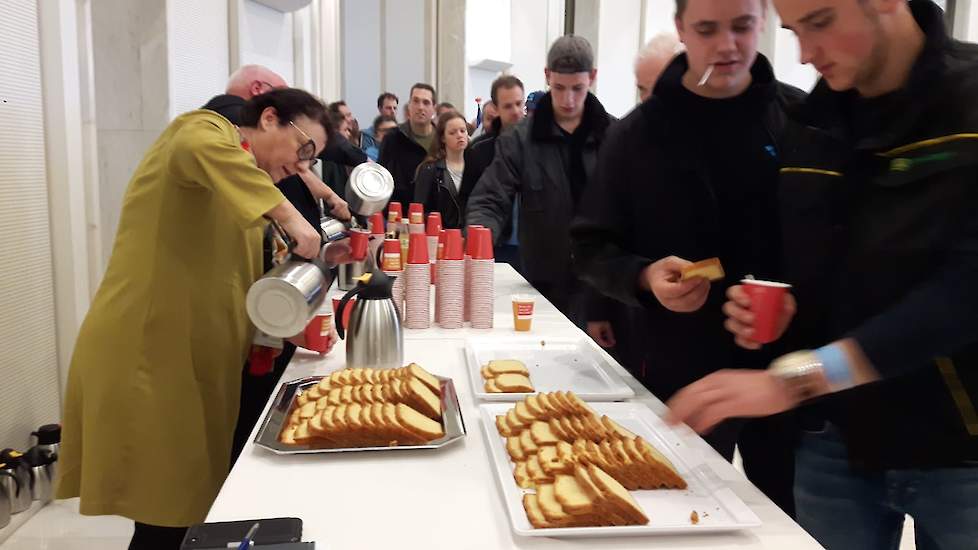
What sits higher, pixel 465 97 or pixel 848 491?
pixel 465 97

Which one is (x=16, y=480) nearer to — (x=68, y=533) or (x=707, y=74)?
(x=68, y=533)

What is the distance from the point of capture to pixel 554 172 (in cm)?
295

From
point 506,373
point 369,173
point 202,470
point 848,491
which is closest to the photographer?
point 848,491

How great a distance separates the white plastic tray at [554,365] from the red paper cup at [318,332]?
14.6 inches

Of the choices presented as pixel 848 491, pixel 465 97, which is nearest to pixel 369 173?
pixel 848 491

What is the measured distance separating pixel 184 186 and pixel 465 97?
613 centimetres

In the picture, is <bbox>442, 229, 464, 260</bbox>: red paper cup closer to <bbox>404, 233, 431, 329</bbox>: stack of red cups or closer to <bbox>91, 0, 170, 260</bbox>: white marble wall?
<bbox>404, 233, 431, 329</bbox>: stack of red cups

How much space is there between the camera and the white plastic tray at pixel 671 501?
3.44 ft

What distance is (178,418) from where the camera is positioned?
5.90ft

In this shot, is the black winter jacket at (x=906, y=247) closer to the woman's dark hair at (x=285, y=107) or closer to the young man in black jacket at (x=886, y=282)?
the young man in black jacket at (x=886, y=282)

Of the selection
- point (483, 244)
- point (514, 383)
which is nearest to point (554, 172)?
point (483, 244)

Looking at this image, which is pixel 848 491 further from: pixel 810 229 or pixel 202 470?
pixel 202 470

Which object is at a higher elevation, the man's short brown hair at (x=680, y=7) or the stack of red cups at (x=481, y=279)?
the man's short brown hair at (x=680, y=7)

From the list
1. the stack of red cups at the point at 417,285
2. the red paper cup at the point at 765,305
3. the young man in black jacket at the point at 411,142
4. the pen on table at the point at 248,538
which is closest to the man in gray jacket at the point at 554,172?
the stack of red cups at the point at 417,285
